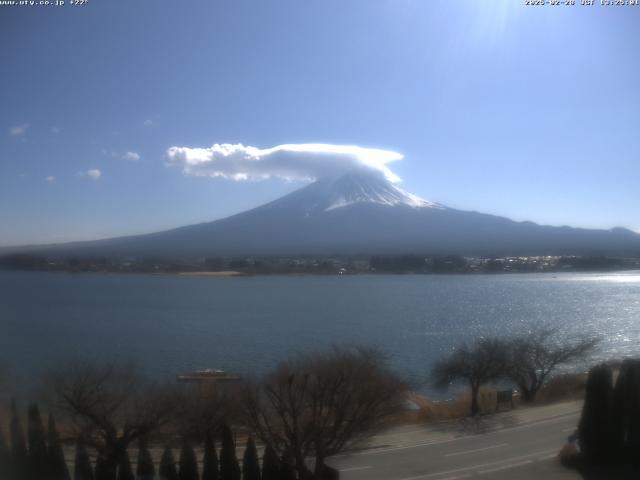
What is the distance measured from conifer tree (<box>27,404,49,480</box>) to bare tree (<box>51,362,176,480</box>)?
0.80 feet

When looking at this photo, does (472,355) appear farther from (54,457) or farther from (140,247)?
(140,247)

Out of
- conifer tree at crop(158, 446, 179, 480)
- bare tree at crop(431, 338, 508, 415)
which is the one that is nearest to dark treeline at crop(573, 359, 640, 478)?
bare tree at crop(431, 338, 508, 415)

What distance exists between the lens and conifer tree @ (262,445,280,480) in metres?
4.30

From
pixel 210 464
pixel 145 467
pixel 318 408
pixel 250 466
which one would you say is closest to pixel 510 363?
pixel 318 408

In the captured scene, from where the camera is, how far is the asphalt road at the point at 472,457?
14.0 feet

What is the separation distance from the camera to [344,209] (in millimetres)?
Result: 37906

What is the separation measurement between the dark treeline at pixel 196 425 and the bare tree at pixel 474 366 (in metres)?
2.46

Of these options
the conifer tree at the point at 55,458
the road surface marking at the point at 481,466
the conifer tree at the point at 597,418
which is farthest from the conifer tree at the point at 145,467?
the conifer tree at the point at 597,418

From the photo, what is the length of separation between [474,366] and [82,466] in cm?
479

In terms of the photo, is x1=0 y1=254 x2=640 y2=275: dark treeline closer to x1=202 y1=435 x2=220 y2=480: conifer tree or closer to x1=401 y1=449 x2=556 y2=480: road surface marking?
x1=202 y1=435 x2=220 y2=480: conifer tree

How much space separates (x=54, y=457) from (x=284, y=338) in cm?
574

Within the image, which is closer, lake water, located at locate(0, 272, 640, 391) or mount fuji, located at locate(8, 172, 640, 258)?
lake water, located at locate(0, 272, 640, 391)

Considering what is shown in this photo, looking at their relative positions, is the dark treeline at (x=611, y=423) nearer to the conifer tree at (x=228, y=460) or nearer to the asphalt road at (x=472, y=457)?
the asphalt road at (x=472, y=457)

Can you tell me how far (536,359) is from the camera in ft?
24.6
